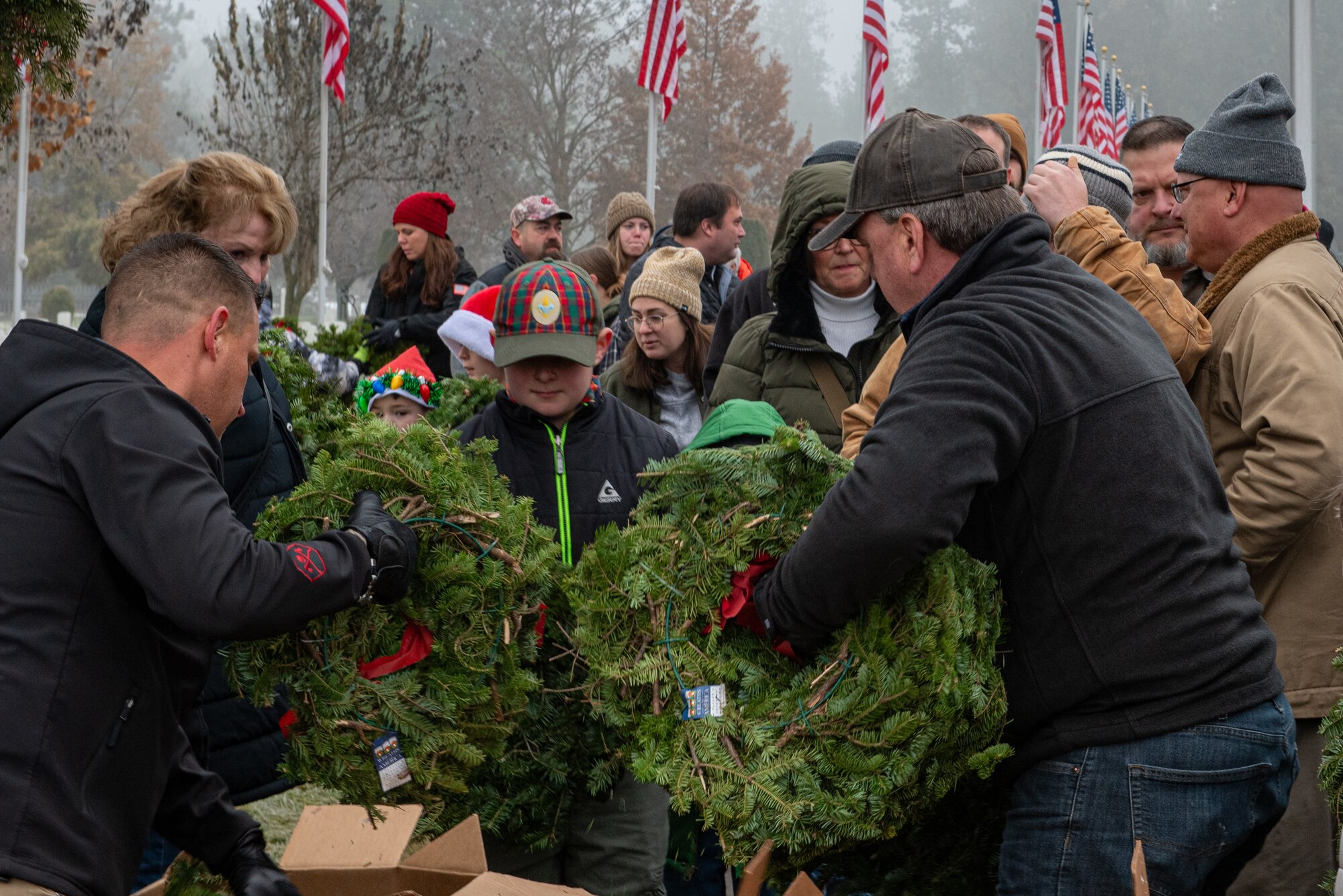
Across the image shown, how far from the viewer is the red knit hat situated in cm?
786

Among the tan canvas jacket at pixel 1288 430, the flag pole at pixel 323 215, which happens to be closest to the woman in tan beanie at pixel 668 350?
the tan canvas jacket at pixel 1288 430

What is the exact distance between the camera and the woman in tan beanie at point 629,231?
8.46 metres

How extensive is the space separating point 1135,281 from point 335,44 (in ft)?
42.3

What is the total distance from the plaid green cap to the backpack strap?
2.69ft

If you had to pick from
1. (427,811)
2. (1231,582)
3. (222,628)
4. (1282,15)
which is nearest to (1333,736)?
(1231,582)

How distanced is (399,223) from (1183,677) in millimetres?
6608

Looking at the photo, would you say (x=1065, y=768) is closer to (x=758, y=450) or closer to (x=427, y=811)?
(x=758, y=450)

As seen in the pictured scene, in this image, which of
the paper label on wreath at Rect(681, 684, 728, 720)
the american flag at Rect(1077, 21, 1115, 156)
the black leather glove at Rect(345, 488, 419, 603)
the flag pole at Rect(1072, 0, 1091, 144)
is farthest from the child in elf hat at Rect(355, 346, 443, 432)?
the flag pole at Rect(1072, 0, 1091, 144)

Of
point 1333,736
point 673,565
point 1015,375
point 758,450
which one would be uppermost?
point 1015,375

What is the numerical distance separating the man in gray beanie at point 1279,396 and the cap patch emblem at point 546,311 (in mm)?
1916

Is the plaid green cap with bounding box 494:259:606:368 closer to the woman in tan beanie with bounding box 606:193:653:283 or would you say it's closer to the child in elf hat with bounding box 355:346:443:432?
the child in elf hat with bounding box 355:346:443:432

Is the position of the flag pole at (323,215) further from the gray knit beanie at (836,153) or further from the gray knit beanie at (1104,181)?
the gray knit beanie at (1104,181)

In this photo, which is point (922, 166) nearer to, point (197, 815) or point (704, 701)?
point (704, 701)

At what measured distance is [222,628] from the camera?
7.27 ft
